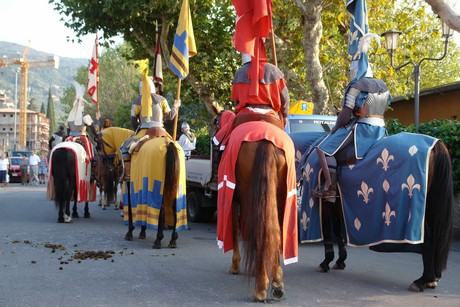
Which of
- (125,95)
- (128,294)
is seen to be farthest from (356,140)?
(125,95)

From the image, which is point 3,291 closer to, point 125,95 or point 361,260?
point 361,260

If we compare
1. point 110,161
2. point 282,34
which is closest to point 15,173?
point 282,34

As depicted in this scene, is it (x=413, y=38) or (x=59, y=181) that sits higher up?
(x=413, y=38)

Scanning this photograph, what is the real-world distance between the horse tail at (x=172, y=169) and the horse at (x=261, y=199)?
3.14m

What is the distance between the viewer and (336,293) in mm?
6441

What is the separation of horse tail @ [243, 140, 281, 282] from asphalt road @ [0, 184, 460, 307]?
1.51ft

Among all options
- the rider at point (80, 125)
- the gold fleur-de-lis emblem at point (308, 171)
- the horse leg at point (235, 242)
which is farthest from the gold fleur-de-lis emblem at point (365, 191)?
the rider at point (80, 125)

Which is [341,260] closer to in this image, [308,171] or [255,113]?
[308,171]

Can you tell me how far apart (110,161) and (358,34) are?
909 centimetres

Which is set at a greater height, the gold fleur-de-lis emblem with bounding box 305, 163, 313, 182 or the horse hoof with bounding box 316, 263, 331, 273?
the gold fleur-de-lis emblem with bounding box 305, 163, 313, 182

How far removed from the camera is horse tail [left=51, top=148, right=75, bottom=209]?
13.0 meters

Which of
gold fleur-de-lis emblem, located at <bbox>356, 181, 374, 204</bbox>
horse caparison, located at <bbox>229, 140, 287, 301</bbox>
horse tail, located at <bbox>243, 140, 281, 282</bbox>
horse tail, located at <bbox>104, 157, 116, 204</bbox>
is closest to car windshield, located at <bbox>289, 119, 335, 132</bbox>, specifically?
gold fleur-de-lis emblem, located at <bbox>356, 181, 374, 204</bbox>

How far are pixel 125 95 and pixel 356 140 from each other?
5879 cm

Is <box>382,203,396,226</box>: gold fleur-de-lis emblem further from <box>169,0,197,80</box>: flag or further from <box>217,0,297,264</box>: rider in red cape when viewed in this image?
<box>169,0,197,80</box>: flag
